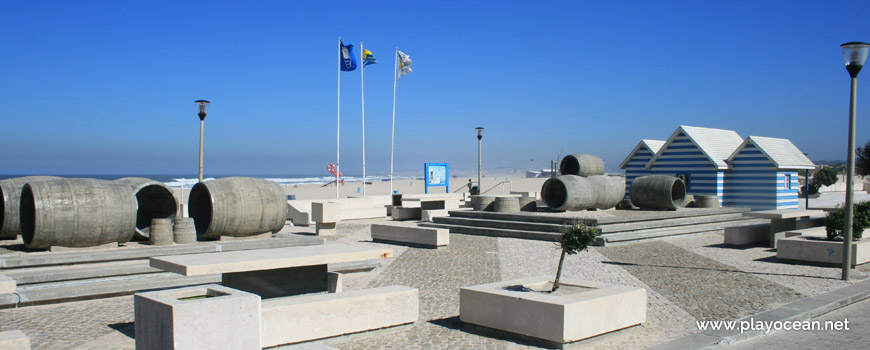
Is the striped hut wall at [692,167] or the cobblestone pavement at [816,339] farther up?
the striped hut wall at [692,167]

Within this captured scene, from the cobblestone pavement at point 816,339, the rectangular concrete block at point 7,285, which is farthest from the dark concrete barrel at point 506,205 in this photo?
the rectangular concrete block at point 7,285

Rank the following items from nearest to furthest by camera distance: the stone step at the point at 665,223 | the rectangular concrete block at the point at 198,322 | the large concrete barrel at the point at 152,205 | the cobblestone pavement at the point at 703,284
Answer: the rectangular concrete block at the point at 198,322 < the cobblestone pavement at the point at 703,284 < the large concrete barrel at the point at 152,205 < the stone step at the point at 665,223

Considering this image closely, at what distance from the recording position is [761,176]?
27141 millimetres

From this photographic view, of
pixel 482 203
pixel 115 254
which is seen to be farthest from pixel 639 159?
pixel 115 254

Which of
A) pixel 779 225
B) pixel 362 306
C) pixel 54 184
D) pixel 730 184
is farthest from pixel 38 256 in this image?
pixel 730 184

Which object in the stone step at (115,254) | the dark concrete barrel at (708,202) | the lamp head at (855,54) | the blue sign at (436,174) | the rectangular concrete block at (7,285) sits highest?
the lamp head at (855,54)

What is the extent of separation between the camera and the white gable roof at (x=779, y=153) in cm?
2683

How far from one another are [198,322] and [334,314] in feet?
6.84

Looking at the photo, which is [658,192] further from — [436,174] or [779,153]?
[436,174]

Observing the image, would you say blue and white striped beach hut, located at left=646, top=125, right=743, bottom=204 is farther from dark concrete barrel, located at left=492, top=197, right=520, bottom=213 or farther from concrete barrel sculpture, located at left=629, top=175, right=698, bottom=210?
dark concrete barrel, located at left=492, top=197, right=520, bottom=213

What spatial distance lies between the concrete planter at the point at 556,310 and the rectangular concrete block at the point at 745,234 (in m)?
9.98

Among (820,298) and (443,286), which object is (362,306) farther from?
(820,298)

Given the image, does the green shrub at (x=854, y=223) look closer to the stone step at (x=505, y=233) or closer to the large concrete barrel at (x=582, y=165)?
the stone step at (x=505, y=233)

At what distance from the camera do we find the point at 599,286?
8.48 m
